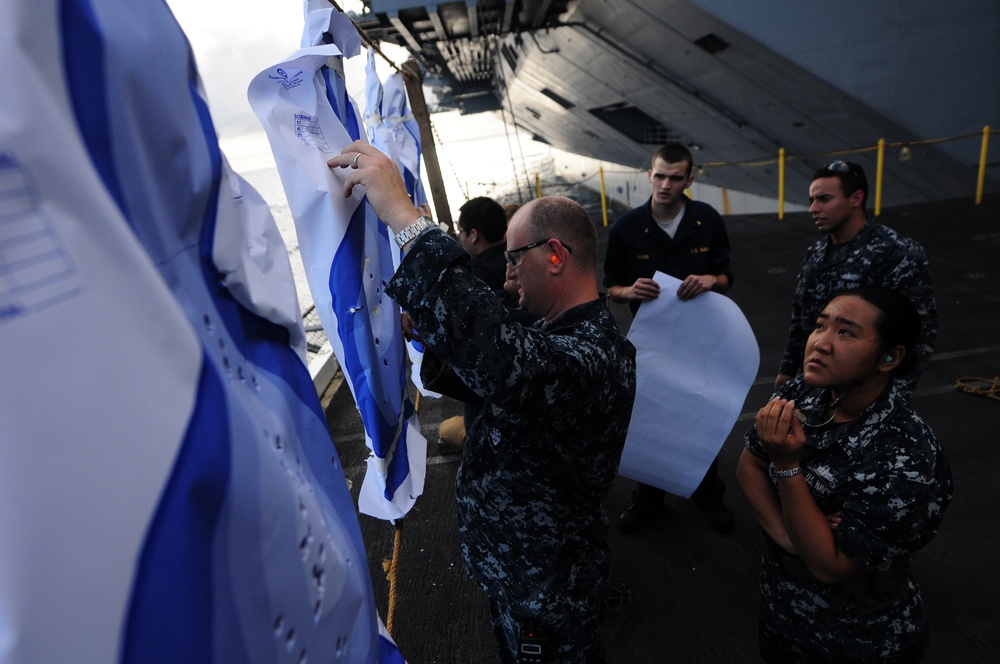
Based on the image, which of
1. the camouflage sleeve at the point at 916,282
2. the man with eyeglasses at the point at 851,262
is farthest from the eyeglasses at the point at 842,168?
the camouflage sleeve at the point at 916,282

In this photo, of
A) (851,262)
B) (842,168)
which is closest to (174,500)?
(851,262)

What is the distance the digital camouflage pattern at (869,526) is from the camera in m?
1.35

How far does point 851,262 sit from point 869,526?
1454 mm

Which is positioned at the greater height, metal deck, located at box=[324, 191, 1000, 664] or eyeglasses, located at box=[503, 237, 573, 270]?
eyeglasses, located at box=[503, 237, 573, 270]

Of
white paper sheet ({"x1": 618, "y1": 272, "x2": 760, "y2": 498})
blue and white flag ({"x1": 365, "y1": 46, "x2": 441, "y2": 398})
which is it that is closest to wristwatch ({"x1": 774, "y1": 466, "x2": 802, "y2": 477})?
white paper sheet ({"x1": 618, "y1": 272, "x2": 760, "y2": 498})

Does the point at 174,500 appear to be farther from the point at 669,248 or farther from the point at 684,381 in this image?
the point at 669,248

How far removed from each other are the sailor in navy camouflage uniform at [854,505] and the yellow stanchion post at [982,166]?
29.3 feet

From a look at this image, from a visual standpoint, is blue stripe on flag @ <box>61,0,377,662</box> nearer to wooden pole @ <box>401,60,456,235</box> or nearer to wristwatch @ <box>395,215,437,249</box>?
wristwatch @ <box>395,215,437,249</box>

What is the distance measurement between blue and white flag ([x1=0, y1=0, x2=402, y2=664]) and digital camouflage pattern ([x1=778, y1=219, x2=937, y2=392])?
237cm

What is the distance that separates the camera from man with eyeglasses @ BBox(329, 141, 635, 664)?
1.10 metres

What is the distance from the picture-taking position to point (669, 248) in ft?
9.68

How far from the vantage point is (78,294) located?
506 mm

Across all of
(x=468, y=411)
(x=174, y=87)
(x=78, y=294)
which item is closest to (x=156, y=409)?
(x=78, y=294)

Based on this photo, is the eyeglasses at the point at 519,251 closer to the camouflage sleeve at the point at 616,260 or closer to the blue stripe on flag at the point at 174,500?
the blue stripe on flag at the point at 174,500
